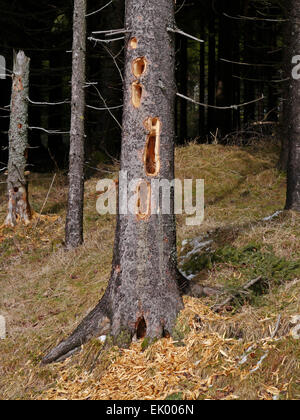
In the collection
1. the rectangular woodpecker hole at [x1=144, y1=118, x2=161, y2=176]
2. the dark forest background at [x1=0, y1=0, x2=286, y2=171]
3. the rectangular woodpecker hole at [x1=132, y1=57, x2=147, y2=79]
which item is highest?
the dark forest background at [x1=0, y1=0, x2=286, y2=171]

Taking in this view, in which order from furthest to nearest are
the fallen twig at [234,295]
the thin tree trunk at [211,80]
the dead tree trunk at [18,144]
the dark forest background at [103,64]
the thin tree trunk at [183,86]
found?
the thin tree trunk at [183,86] → the thin tree trunk at [211,80] → the dark forest background at [103,64] → the dead tree trunk at [18,144] → the fallen twig at [234,295]

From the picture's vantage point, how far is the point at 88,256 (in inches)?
283

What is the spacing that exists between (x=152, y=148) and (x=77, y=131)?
393 cm

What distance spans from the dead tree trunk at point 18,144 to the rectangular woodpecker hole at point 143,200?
602 centimetres

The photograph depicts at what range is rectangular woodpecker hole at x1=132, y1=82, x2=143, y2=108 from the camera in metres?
4.12

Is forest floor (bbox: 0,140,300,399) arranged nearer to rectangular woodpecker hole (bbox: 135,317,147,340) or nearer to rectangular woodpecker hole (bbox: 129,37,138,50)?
rectangular woodpecker hole (bbox: 135,317,147,340)

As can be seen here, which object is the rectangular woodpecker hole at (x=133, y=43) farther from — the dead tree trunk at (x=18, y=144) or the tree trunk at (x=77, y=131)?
the dead tree trunk at (x=18, y=144)

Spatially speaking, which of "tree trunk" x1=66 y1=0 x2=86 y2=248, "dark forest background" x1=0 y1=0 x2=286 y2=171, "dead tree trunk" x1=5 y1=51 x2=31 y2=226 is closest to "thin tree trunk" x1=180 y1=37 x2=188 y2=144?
"dark forest background" x1=0 y1=0 x2=286 y2=171

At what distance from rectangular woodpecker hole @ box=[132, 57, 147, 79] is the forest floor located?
244 cm

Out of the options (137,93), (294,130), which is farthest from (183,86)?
(137,93)

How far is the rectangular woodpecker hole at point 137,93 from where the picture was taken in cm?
412

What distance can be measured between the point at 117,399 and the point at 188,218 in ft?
16.1

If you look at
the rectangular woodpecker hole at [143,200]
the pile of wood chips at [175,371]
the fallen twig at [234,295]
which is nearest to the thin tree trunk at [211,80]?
the fallen twig at [234,295]

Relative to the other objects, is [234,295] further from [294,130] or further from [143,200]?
[294,130]
